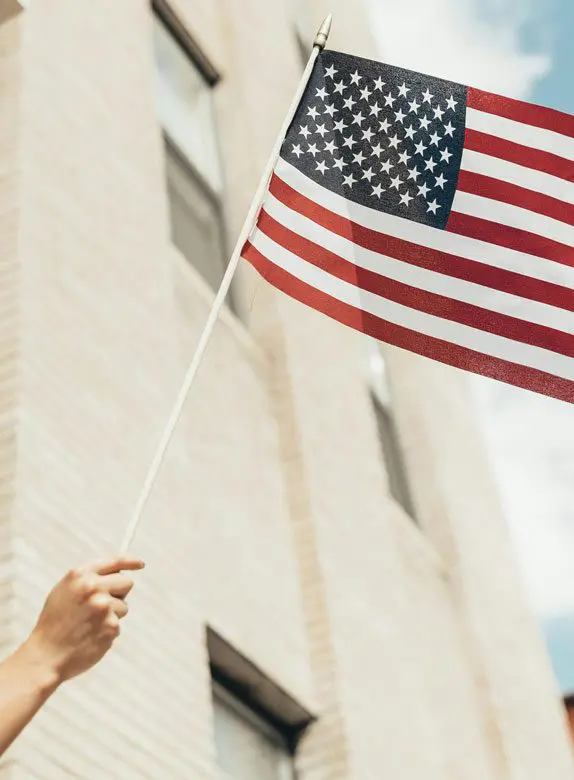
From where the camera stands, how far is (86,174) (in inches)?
281

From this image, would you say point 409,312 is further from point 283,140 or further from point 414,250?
point 283,140

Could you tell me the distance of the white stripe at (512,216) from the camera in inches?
222

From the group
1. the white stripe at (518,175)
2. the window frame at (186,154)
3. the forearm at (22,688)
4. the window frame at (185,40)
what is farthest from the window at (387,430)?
the forearm at (22,688)

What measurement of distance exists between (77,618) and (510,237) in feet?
9.86

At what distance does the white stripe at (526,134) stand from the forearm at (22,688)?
3220 millimetres

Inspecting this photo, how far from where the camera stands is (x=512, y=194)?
5.64m

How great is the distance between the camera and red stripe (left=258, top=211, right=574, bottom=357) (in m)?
5.56

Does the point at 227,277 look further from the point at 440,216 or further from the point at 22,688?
the point at 22,688

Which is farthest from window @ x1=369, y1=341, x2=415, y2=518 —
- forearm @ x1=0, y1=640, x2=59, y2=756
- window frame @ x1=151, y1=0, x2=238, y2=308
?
forearm @ x1=0, y1=640, x2=59, y2=756

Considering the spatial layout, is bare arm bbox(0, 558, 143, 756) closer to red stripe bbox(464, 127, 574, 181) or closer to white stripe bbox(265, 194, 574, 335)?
white stripe bbox(265, 194, 574, 335)

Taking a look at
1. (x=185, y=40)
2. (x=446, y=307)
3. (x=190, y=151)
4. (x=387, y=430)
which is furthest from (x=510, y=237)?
(x=387, y=430)

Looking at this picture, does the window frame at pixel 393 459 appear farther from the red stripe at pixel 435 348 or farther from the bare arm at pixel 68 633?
the bare arm at pixel 68 633

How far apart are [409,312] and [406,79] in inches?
39.5

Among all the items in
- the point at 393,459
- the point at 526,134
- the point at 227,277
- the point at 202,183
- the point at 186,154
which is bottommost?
the point at 227,277
